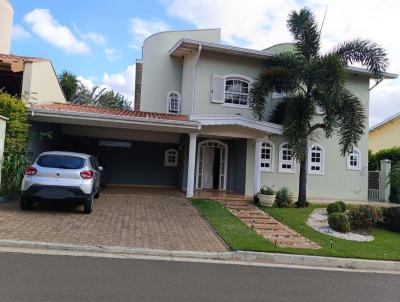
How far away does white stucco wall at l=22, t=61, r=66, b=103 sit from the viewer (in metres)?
15.8

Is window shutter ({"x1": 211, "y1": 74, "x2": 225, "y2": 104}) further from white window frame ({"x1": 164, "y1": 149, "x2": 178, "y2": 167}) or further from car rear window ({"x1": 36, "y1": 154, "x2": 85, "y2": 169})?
car rear window ({"x1": 36, "y1": 154, "x2": 85, "y2": 169})

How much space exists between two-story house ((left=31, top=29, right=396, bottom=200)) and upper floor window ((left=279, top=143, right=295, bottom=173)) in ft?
0.15

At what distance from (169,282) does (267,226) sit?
6.36 meters

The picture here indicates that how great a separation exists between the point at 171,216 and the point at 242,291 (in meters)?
6.46

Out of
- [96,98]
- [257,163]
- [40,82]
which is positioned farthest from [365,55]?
[96,98]

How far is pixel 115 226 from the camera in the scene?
1057 centimetres

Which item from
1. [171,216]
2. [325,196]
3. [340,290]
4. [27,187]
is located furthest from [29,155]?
[325,196]

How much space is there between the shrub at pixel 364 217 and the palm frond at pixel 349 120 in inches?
113

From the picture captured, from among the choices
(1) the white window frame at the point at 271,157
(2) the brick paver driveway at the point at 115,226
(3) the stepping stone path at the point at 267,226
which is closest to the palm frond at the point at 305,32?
(1) the white window frame at the point at 271,157

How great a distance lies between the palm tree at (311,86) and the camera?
1470cm

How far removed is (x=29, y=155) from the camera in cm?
1455

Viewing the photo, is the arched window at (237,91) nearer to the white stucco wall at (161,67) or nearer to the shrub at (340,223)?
the white stucco wall at (161,67)

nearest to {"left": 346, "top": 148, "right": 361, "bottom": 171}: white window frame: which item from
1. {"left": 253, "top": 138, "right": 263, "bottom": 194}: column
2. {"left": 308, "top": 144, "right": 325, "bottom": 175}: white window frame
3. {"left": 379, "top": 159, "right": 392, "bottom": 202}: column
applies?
{"left": 308, "top": 144, "right": 325, "bottom": 175}: white window frame

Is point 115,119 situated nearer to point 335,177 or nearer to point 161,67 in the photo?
point 161,67
